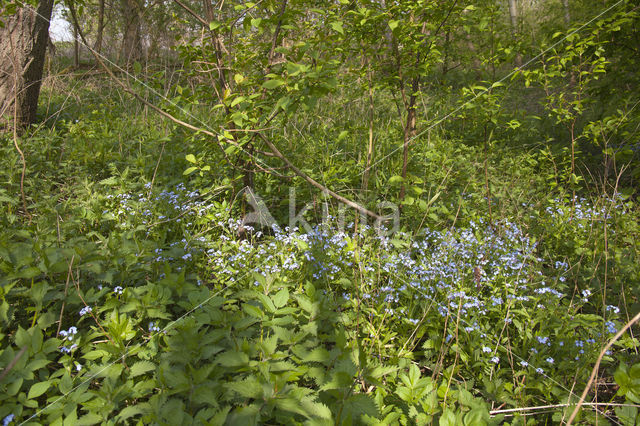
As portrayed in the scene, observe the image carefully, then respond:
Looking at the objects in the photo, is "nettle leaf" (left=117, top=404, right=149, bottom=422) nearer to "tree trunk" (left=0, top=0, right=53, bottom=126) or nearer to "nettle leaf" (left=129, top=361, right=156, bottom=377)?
"nettle leaf" (left=129, top=361, right=156, bottom=377)

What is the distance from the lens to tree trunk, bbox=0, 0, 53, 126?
12.0ft

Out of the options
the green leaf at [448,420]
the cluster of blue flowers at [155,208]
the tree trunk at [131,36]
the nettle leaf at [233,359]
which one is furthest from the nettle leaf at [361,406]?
the tree trunk at [131,36]

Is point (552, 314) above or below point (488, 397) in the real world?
above

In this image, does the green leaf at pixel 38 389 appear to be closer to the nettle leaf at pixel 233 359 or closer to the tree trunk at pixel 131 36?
the nettle leaf at pixel 233 359

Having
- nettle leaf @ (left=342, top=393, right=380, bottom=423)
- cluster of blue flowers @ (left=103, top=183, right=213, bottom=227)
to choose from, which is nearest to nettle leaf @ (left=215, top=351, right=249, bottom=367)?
nettle leaf @ (left=342, top=393, right=380, bottom=423)

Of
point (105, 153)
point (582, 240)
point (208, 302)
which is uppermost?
point (105, 153)

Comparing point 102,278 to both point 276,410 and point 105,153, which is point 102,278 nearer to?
point 276,410

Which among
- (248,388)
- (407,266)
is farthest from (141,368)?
(407,266)

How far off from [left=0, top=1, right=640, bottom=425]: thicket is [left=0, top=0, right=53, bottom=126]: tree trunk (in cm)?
30

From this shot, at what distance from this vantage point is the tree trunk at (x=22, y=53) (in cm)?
364

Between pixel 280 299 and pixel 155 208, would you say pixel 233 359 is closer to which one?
pixel 280 299

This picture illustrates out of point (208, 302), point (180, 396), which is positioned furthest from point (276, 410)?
point (208, 302)

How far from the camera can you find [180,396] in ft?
4.14

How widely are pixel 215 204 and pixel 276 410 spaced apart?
1.52 m
